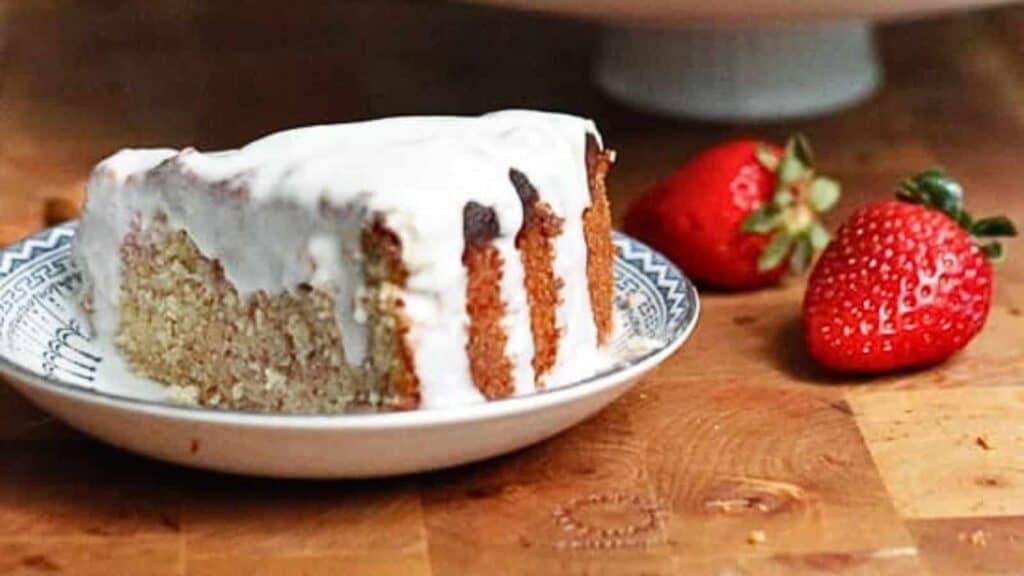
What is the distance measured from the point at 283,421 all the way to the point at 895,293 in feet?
1.22

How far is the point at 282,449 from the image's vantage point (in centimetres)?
96

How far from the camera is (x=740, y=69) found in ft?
4.88

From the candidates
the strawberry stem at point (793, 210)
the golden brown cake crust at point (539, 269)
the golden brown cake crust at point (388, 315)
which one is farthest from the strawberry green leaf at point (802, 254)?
the golden brown cake crust at point (388, 315)

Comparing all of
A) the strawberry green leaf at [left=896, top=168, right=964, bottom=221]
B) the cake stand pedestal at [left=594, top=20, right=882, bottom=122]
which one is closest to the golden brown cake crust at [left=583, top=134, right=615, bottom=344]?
the strawberry green leaf at [left=896, top=168, right=964, bottom=221]

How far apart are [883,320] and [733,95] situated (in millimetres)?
378

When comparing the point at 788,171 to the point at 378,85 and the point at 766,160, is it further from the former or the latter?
the point at 378,85

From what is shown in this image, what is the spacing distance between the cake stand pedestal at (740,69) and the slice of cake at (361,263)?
386 mm

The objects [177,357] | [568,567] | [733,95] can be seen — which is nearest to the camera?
[568,567]

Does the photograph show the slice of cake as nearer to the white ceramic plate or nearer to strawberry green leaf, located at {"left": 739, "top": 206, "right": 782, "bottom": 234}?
the white ceramic plate

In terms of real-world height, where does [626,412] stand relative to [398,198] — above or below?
below

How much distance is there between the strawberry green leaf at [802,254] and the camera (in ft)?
4.22

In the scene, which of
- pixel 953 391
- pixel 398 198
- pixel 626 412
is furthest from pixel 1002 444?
pixel 398 198

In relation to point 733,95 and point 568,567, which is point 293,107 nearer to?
point 733,95

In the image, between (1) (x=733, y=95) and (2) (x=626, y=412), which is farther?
(1) (x=733, y=95)
